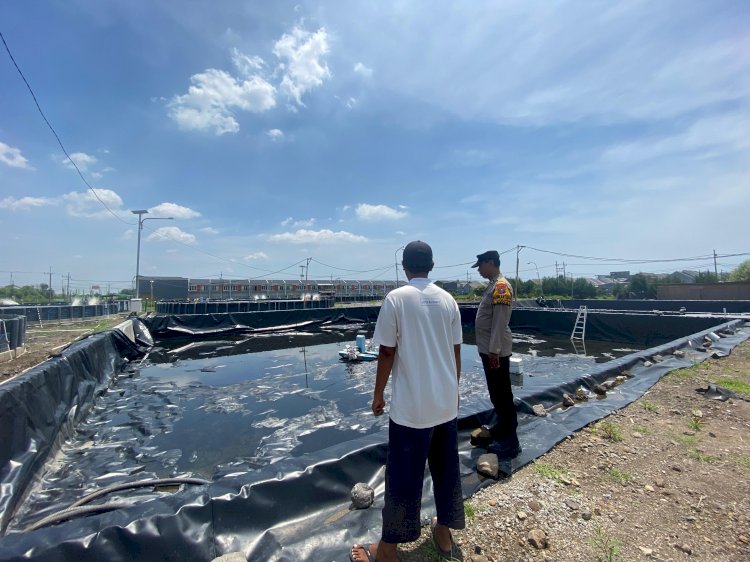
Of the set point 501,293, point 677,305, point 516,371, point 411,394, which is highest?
point 501,293

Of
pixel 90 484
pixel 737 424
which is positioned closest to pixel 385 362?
pixel 90 484

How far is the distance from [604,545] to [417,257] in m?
1.71

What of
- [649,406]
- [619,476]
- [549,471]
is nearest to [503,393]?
[549,471]

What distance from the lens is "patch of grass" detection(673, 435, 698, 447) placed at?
A: 9.30ft

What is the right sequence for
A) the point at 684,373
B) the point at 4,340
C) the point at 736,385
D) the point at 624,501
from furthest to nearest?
the point at 4,340 → the point at 684,373 → the point at 736,385 → the point at 624,501

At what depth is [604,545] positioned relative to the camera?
173 centimetres

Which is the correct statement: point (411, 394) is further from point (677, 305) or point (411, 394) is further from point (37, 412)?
point (677, 305)

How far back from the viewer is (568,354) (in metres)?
9.46

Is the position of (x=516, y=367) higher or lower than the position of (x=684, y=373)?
lower

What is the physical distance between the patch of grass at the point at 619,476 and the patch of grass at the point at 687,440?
0.88 metres

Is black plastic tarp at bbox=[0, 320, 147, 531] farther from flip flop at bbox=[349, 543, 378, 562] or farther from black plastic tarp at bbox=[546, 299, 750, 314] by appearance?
black plastic tarp at bbox=[546, 299, 750, 314]

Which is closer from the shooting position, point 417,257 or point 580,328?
point 417,257

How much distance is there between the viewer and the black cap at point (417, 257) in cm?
173

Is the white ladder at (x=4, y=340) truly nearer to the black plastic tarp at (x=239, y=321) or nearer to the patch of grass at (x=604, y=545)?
the black plastic tarp at (x=239, y=321)
